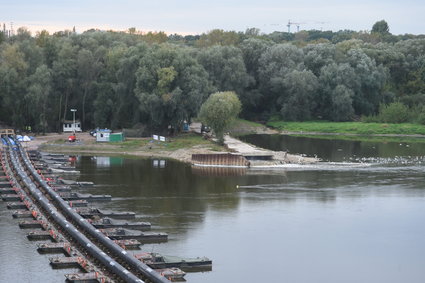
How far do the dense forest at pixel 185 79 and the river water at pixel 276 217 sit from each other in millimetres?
16606

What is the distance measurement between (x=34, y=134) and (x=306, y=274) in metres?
74.2

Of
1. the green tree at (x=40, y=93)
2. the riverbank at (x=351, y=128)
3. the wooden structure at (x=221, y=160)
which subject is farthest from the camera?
the riverbank at (x=351, y=128)

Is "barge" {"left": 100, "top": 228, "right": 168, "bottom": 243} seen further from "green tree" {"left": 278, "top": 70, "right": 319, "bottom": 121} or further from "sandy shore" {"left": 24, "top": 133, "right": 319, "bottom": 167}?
"green tree" {"left": 278, "top": 70, "right": 319, "bottom": 121}

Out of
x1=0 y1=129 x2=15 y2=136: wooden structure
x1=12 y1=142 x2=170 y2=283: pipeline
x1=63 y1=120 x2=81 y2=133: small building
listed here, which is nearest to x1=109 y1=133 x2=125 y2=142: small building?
x1=63 y1=120 x2=81 y2=133: small building

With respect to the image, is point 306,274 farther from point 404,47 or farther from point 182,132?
point 404,47

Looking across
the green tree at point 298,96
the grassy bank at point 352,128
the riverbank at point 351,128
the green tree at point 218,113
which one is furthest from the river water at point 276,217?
the green tree at point 298,96

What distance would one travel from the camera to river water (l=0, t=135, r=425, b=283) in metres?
48.9

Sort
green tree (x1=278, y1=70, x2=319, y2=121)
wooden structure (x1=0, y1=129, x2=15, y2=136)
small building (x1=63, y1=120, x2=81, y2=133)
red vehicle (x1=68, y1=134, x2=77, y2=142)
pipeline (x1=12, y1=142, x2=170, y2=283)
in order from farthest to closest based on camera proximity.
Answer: green tree (x1=278, y1=70, x2=319, y2=121)
small building (x1=63, y1=120, x2=81, y2=133)
wooden structure (x1=0, y1=129, x2=15, y2=136)
red vehicle (x1=68, y1=134, x2=77, y2=142)
pipeline (x1=12, y1=142, x2=170, y2=283)

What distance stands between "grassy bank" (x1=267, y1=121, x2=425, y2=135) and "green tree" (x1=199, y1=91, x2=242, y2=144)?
108ft

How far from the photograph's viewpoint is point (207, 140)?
107375mm

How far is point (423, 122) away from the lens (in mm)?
133750

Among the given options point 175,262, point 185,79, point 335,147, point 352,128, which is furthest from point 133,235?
point 352,128

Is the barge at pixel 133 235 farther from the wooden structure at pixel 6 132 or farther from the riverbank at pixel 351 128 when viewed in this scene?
the riverbank at pixel 351 128

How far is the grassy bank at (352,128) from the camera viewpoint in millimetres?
131875
